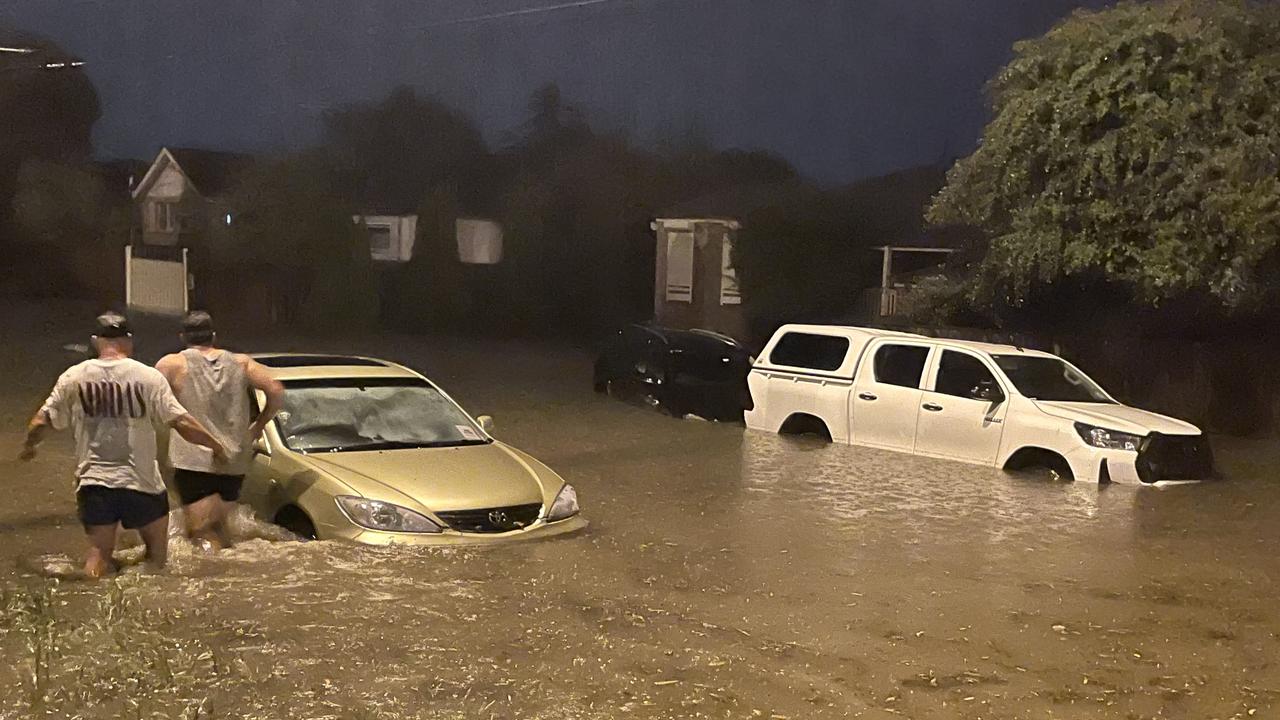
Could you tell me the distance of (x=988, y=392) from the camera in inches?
498

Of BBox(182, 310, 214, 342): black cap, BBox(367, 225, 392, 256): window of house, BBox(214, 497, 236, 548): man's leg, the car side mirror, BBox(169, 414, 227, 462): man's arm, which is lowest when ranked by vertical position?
BBox(214, 497, 236, 548): man's leg

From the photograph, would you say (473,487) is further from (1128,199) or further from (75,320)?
(75,320)

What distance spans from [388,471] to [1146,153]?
10502 millimetres

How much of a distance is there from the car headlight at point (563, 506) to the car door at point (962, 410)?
5454mm

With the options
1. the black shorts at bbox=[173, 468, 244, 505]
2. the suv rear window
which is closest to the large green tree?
the suv rear window

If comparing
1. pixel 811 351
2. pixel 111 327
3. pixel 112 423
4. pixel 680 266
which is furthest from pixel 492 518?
pixel 680 266

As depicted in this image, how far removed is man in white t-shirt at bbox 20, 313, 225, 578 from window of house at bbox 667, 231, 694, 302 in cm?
2458

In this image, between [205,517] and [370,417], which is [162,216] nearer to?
[370,417]

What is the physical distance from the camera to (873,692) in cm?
609

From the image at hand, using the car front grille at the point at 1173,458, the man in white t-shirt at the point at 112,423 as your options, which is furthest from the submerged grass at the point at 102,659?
the car front grille at the point at 1173,458

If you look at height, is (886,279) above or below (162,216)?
below

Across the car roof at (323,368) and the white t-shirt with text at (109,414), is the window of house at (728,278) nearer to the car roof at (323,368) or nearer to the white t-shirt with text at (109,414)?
the car roof at (323,368)

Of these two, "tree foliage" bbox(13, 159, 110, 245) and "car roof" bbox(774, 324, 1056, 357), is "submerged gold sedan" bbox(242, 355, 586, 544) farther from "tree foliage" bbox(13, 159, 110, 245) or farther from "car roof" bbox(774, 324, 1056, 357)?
"tree foliage" bbox(13, 159, 110, 245)

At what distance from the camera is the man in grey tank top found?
8.01 m
